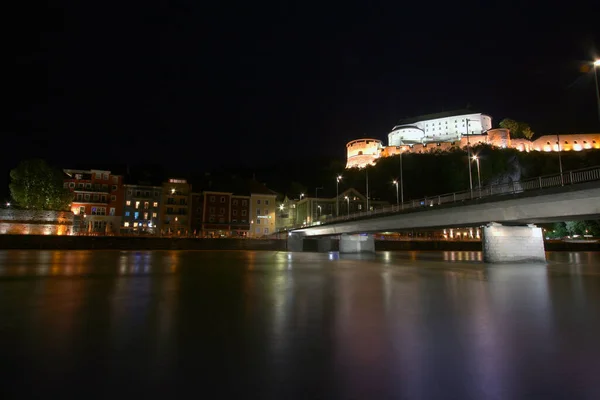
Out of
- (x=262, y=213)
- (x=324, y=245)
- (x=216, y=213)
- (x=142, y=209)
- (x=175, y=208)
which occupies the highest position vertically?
(x=175, y=208)

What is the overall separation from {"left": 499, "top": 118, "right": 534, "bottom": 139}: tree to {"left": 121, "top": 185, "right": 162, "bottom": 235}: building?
458 feet

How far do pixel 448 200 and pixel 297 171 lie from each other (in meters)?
152

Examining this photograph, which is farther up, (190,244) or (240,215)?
(240,215)

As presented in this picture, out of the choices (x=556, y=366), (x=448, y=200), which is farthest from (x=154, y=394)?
(x=448, y=200)

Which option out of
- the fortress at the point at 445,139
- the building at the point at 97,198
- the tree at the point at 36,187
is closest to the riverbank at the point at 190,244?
the tree at the point at 36,187

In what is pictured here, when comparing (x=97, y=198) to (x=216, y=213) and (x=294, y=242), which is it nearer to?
(x=216, y=213)

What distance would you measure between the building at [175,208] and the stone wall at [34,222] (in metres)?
22.0

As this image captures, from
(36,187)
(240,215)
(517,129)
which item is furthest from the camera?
(517,129)

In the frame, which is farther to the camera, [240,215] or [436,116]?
[436,116]

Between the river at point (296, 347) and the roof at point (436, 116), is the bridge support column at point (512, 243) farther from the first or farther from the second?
the roof at point (436, 116)

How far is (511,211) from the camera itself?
108ft

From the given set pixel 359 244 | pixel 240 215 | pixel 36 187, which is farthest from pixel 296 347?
pixel 240 215

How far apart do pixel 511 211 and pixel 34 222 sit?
86584 millimetres

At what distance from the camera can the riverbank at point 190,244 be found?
69.3 m
